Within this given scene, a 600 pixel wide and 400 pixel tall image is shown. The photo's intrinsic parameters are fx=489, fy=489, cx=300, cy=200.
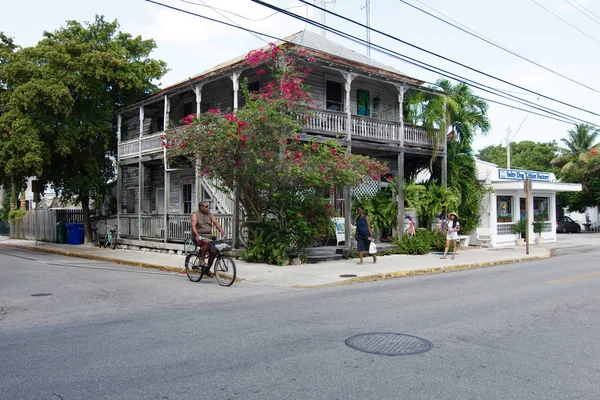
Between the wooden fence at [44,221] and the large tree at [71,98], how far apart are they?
2.88 meters

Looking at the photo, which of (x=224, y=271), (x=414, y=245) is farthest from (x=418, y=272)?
(x=224, y=271)

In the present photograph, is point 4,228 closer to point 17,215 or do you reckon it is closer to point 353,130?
point 17,215

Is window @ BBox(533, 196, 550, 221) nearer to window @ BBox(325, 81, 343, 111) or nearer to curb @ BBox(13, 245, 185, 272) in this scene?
window @ BBox(325, 81, 343, 111)

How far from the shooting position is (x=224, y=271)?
35.7ft

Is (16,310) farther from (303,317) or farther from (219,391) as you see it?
(219,391)

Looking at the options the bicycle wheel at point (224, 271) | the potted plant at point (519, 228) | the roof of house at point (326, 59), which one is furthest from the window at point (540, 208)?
the bicycle wheel at point (224, 271)

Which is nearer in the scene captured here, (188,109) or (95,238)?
(188,109)

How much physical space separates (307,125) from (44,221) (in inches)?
716

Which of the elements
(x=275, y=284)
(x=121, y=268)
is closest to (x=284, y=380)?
(x=275, y=284)

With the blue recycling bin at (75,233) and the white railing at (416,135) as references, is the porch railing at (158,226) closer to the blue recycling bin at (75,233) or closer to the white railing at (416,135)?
the blue recycling bin at (75,233)

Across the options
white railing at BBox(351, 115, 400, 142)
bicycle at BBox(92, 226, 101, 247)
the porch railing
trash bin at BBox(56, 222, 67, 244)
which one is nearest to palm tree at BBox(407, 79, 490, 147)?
white railing at BBox(351, 115, 400, 142)

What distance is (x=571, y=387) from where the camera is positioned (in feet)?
14.5

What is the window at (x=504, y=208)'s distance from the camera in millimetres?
23062

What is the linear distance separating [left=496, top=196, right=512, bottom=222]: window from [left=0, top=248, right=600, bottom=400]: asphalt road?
12.6 metres
